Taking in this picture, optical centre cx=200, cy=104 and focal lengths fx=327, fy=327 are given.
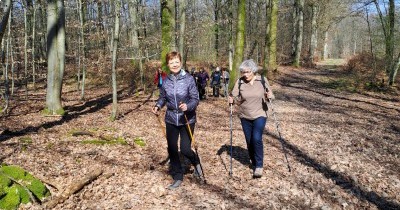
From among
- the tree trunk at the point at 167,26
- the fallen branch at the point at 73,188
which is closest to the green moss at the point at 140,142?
the fallen branch at the point at 73,188

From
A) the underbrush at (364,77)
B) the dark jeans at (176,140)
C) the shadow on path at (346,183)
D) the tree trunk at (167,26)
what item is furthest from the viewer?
the underbrush at (364,77)

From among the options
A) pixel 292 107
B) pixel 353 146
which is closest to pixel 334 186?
pixel 353 146

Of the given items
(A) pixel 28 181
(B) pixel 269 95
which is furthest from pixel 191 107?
(A) pixel 28 181

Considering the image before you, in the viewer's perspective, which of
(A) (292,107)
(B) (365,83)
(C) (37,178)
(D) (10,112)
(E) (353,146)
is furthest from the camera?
(B) (365,83)

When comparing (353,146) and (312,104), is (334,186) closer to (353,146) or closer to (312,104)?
(353,146)

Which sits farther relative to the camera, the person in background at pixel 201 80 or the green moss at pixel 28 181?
the person in background at pixel 201 80

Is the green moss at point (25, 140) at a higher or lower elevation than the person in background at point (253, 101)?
lower

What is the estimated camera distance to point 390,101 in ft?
54.5

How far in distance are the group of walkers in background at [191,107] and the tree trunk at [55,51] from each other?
21.5 ft

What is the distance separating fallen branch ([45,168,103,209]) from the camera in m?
4.94

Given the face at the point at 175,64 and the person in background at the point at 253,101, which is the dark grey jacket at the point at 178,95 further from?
the person in background at the point at 253,101

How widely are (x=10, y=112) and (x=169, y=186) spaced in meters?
8.92

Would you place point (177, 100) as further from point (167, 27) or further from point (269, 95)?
point (167, 27)

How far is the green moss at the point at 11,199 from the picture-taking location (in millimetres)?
4566
